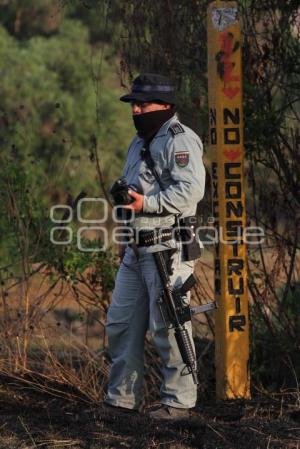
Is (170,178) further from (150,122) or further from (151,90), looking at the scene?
(151,90)

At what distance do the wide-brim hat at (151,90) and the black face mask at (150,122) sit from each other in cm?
7

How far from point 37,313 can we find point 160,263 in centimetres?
216

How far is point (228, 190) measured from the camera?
21.3 ft

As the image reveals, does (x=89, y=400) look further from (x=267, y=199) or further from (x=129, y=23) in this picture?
(x=129, y=23)

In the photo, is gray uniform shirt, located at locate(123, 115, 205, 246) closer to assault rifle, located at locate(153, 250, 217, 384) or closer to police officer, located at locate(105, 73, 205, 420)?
police officer, located at locate(105, 73, 205, 420)

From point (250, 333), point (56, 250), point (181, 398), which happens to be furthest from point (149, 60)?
point (181, 398)

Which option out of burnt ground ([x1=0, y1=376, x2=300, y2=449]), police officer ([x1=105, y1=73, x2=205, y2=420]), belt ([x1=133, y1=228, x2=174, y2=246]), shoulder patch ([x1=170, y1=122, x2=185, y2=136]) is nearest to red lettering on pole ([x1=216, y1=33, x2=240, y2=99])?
police officer ([x1=105, y1=73, x2=205, y2=420])

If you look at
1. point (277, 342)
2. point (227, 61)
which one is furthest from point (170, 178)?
point (277, 342)

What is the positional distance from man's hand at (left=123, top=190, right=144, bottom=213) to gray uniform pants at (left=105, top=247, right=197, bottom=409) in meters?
0.29

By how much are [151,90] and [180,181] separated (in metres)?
0.57

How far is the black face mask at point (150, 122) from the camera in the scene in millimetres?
5746

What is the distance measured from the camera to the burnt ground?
5395 millimetres

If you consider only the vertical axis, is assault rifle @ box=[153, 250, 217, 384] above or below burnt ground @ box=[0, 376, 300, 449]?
above

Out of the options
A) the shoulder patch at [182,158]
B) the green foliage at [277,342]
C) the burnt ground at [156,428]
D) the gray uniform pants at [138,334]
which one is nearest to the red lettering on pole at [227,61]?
the shoulder patch at [182,158]
